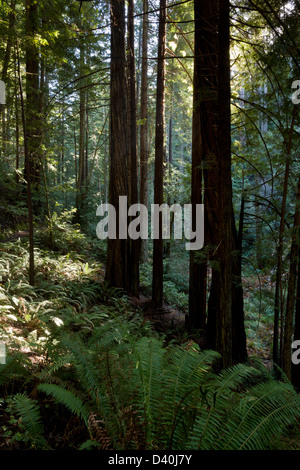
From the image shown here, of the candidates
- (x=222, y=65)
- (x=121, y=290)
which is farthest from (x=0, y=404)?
(x=121, y=290)

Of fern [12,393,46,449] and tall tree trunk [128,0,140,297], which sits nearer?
fern [12,393,46,449]

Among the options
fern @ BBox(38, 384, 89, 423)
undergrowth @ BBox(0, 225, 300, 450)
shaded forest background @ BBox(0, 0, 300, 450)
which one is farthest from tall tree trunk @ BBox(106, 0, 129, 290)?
fern @ BBox(38, 384, 89, 423)

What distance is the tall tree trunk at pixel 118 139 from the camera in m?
6.38

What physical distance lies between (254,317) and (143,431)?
8.76m

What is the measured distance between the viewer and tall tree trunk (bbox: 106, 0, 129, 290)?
638cm

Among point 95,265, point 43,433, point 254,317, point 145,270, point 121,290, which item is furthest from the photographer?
point 145,270

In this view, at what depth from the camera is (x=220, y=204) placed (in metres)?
3.35

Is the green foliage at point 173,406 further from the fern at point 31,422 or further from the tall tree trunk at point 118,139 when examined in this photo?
the tall tree trunk at point 118,139

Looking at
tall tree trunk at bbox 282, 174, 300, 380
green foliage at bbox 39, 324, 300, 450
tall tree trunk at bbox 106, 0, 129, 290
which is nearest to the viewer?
green foliage at bbox 39, 324, 300, 450

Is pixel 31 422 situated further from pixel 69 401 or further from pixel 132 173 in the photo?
pixel 132 173

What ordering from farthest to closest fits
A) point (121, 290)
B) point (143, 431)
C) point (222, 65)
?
1. point (121, 290)
2. point (222, 65)
3. point (143, 431)

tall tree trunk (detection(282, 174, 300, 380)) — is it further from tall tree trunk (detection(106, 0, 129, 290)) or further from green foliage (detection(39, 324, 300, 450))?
tall tree trunk (detection(106, 0, 129, 290))

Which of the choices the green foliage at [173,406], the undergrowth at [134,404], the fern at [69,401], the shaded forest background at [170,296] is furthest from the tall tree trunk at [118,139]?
the fern at [69,401]
